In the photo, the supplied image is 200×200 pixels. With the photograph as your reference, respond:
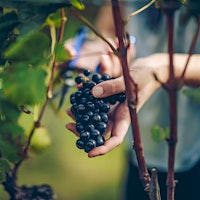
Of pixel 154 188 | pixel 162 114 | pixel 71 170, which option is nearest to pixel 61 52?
pixel 154 188

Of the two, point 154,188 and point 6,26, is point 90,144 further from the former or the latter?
point 6,26

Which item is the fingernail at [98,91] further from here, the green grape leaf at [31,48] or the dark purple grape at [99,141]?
the green grape leaf at [31,48]

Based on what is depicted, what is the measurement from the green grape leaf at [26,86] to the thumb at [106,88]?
0.67 ft

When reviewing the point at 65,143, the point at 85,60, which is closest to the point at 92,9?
the point at 65,143

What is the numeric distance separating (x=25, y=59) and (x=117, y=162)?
3.23 metres

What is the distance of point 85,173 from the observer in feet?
12.8

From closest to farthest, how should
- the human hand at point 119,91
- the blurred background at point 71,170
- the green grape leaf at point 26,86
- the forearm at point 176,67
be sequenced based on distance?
the green grape leaf at point 26,86 → the human hand at point 119,91 → the forearm at point 176,67 → the blurred background at point 71,170

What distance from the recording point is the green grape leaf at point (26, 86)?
2.43 ft

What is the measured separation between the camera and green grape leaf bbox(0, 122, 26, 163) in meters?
0.97

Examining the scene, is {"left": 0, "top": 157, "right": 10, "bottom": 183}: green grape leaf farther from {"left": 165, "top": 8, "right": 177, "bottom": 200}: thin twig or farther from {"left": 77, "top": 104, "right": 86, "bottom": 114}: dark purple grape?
{"left": 165, "top": 8, "right": 177, "bottom": 200}: thin twig

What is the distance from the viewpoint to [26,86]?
743mm

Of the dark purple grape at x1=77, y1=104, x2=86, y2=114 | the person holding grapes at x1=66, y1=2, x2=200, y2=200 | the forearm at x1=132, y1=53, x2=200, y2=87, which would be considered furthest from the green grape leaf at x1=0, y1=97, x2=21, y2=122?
the person holding grapes at x1=66, y1=2, x2=200, y2=200

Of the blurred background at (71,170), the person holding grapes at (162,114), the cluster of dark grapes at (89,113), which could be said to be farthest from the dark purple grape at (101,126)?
the blurred background at (71,170)

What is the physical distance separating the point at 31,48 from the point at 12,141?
28 cm
